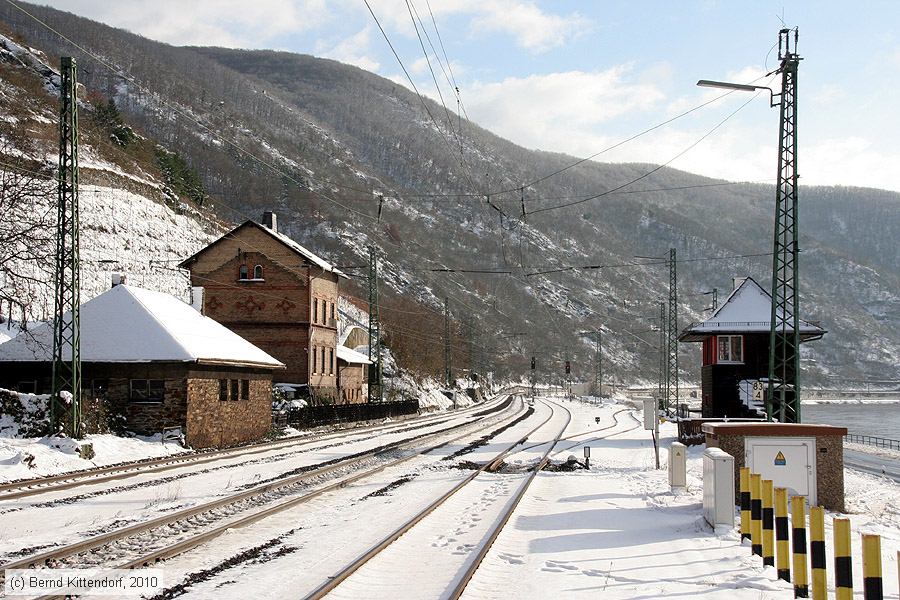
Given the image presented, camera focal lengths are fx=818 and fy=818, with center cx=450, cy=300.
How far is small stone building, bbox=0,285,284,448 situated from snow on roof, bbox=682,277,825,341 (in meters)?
25.6

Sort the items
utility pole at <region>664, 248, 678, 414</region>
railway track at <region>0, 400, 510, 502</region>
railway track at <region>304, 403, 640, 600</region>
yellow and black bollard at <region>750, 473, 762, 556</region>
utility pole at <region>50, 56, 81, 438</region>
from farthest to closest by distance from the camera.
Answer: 1. utility pole at <region>664, 248, 678, 414</region>
2. utility pole at <region>50, 56, 81, 438</region>
3. railway track at <region>0, 400, 510, 502</region>
4. yellow and black bollard at <region>750, 473, 762, 556</region>
5. railway track at <region>304, 403, 640, 600</region>

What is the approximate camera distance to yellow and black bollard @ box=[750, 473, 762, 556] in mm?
11758

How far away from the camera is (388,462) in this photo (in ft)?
81.8

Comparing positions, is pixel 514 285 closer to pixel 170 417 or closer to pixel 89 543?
pixel 170 417

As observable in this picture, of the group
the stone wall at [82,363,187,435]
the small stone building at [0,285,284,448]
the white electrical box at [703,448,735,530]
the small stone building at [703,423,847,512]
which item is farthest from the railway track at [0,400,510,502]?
the small stone building at [703,423,847,512]

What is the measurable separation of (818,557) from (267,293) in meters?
51.1

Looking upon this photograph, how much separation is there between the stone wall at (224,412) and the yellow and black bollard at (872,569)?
2505 centimetres

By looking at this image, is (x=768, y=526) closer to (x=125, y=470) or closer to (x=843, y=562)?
(x=843, y=562)

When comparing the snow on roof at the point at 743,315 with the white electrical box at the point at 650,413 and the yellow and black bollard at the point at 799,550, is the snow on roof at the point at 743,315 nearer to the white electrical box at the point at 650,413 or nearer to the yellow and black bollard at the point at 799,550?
the white electrical box at the point at 650,413

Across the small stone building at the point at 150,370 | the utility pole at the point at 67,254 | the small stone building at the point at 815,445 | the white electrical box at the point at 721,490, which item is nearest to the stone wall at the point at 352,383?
the small stone building at the point at 150,370

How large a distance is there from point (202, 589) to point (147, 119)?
185m

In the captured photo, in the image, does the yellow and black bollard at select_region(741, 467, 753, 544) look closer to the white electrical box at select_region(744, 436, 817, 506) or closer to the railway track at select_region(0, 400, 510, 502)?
the white electrical box at select_region(744, 436, 817, 506)

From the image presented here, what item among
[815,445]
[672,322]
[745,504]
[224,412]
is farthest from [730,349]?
[745,504]

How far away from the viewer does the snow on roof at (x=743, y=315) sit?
45594mm
